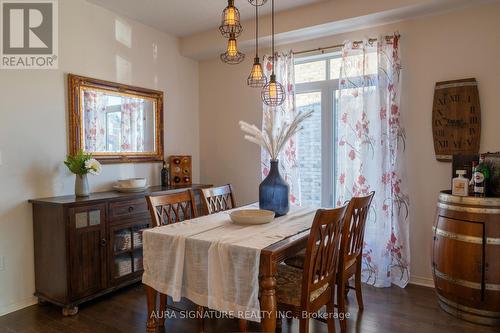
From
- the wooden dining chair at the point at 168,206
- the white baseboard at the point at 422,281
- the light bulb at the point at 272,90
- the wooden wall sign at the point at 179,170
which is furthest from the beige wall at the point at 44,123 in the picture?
the white baseboard at the point at 422,281

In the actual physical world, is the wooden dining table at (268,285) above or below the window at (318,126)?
below

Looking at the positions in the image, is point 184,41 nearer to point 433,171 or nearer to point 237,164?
point 237,164

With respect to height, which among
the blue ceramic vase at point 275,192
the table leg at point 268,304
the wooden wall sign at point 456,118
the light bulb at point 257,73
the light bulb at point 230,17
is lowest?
the table leg at point 268,304

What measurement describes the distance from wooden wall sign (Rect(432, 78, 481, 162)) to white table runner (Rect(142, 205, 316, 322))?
157 cm

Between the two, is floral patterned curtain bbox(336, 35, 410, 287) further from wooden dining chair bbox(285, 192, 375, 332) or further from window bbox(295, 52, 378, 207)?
wooden dining chair bbox(285, 192, 375, 332)

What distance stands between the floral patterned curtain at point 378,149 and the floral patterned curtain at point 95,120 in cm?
230

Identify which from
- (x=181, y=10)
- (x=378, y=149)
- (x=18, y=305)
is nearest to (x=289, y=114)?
(x=378, y=149)

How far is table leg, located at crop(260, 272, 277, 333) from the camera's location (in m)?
1.68

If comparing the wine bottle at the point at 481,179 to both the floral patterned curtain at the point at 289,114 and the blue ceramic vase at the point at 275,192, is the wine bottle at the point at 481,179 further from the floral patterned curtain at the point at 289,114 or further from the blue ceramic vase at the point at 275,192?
the floral patterned curtain at the point at 289,114

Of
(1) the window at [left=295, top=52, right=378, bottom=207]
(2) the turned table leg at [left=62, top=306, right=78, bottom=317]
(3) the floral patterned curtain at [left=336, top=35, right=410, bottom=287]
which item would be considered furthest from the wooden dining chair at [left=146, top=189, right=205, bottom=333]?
(3) the floral patterned curtain at [left=336, top=35, right=410, bottom=287]

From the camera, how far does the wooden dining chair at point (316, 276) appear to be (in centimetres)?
172

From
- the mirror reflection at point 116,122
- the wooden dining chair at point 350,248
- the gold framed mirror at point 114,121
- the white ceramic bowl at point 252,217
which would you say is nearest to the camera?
the wooden dining chair at point 350,248

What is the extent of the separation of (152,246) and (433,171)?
246 centimetres

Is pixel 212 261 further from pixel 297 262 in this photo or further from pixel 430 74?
pixel 430 74
